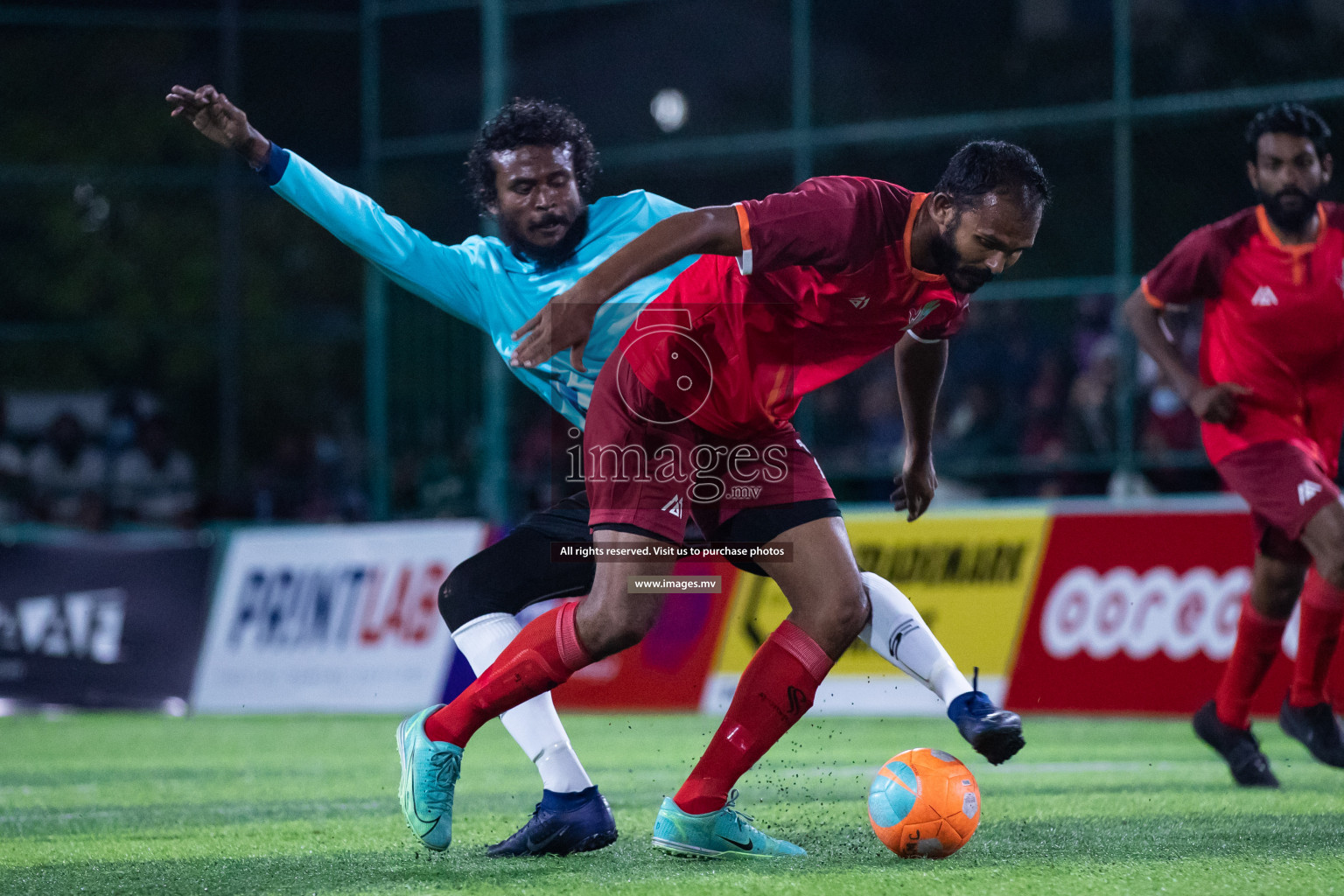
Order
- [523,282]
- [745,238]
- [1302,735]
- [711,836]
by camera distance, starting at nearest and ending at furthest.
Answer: [745,238] → [711,836] → [523,282] → [1302,735]

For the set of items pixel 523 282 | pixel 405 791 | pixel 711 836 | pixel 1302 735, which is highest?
pixel 523 282

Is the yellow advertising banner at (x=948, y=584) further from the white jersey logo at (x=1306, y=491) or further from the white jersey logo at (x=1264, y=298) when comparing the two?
the white jersey logo at (x=1306, y=491)

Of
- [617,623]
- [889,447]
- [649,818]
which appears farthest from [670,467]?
[889,447]

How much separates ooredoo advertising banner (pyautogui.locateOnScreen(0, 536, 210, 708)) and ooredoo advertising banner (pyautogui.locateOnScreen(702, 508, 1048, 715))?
150 inches

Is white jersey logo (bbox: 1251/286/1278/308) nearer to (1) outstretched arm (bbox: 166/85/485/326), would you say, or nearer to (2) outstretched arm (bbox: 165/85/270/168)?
(1) outstretched arm (bbox: 166/85/485/326)

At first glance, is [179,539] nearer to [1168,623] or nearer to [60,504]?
[60,504]

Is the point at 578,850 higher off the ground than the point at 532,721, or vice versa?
the point at 532,721

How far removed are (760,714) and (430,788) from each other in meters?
0.89

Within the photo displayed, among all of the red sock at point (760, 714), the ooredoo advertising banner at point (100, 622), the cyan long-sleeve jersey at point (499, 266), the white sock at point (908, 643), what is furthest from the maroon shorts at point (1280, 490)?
the ooredoo advertising banner at point (100, 622)

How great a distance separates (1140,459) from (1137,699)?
2.37 meters

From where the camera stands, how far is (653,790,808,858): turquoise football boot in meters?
4.34

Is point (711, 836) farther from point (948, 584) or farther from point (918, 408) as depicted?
point (948, 584)

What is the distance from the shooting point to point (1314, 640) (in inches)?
235

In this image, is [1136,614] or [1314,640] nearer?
[1314,640]
